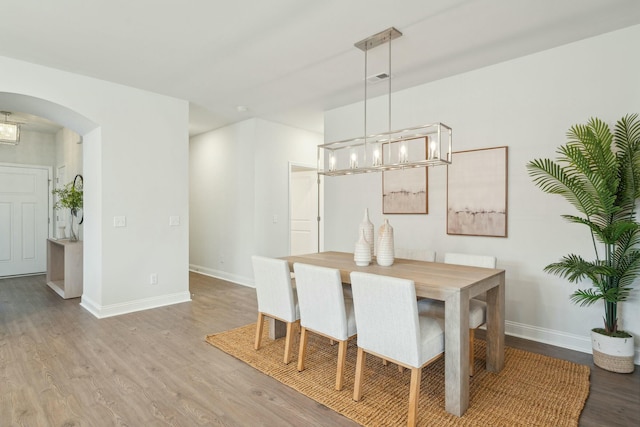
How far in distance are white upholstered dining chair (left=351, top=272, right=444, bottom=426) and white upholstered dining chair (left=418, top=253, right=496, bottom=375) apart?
1.26ft

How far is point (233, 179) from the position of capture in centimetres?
562

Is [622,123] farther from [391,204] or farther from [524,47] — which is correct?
[391,204]

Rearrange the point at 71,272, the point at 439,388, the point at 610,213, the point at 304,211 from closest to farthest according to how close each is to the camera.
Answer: the point at 439,388
the point at 610,213
the point at 71,272
the point at 304,211

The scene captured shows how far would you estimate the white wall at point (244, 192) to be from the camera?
5.32 meters

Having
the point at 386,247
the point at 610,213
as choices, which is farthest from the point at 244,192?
the point at 610,213

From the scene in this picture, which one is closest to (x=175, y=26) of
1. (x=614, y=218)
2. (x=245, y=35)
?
(x=245, y=35)

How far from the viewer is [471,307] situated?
2.48 m

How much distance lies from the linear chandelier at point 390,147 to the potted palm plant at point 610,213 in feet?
3.25

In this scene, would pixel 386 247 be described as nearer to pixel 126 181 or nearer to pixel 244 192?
pixel 126 181

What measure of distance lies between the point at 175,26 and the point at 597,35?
11.3ft

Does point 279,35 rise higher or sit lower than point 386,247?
higher

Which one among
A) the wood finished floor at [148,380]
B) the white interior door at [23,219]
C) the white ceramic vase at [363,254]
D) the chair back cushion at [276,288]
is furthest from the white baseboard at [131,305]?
the white interior door at [23,219]

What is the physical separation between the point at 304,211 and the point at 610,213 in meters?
4.62

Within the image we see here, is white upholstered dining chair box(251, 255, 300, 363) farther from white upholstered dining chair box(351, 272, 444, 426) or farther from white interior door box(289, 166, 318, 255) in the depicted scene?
white interior door box(289, 166, 318, 255)
